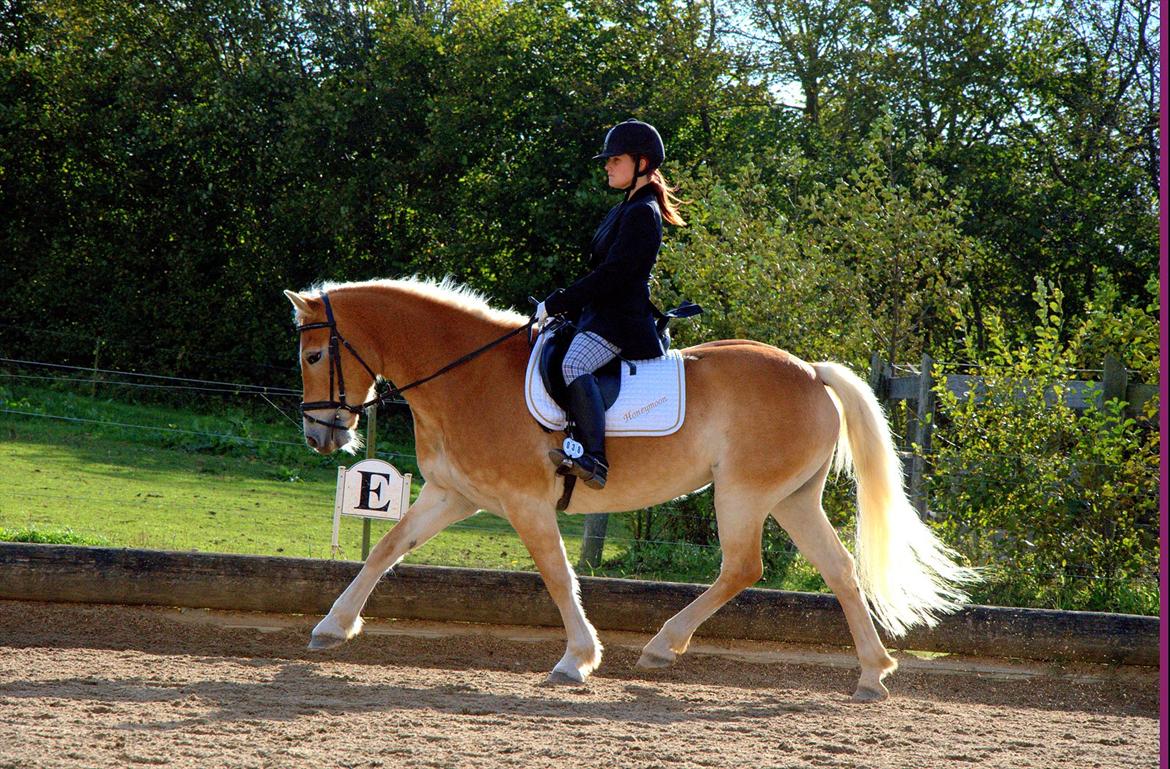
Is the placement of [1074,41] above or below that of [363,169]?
above

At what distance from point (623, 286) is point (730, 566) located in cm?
137

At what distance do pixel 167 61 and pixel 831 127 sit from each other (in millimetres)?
10697

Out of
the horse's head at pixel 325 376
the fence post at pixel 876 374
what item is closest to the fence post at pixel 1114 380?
the fence post at pixel 876 374

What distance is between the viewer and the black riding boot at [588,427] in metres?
5.25

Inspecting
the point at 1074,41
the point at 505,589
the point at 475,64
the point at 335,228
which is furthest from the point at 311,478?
the point at 1074,41

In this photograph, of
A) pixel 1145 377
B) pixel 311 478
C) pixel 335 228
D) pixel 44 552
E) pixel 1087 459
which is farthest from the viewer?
pixel 335 228

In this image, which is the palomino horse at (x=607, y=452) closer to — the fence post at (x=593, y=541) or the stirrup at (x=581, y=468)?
the stirrup at (x=581, y=468)

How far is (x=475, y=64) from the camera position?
59.9 ft

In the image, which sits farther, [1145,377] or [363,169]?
[363,169]

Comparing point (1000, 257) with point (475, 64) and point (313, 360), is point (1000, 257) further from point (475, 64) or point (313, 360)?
point (313, 360)

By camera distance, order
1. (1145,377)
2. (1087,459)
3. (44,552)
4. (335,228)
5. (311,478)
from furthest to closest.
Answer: (335,228) < (311,478) < (1145,377) < (1087,459) < (44,552)

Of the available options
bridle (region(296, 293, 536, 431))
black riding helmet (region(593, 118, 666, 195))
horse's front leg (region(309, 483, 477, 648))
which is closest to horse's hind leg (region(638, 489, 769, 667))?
horse's front leg (region(309, 483, 477, 648))

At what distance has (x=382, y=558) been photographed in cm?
550

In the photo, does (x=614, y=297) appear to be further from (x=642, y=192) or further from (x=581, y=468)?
(x=581, y=468)
